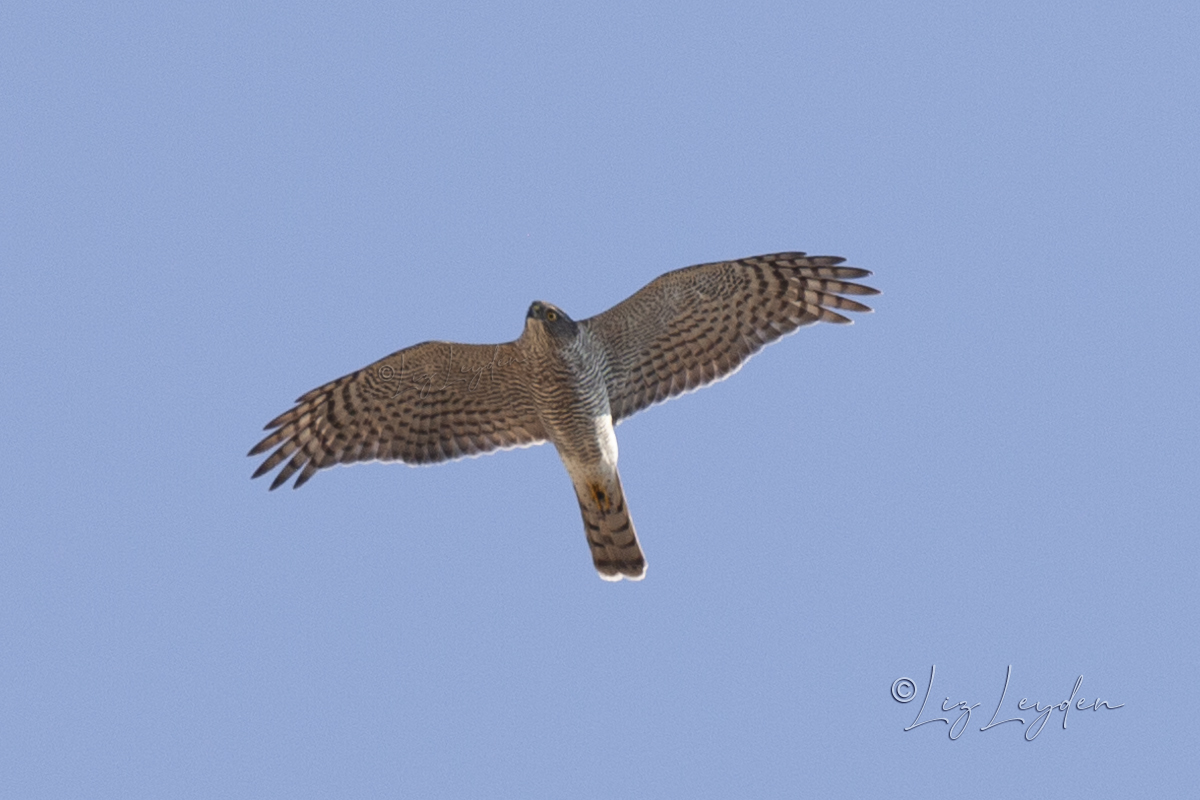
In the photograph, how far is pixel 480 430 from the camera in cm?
1434

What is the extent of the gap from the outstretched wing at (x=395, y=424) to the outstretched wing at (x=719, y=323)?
966 millimetres

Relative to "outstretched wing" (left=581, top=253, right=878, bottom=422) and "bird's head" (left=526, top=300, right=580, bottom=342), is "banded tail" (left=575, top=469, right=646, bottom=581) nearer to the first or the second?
"outstretched wing" (left=581, top=253, right=878, bottom=422)

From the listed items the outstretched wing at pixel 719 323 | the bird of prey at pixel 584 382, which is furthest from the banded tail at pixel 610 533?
the outstretched wing at pixel 719 323

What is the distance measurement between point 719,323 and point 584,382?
1.38 meters

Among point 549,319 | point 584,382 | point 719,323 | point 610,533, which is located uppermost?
point 719,323

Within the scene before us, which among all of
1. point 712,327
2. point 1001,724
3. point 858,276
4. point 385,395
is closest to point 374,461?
point 385,395

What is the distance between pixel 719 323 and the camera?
13977mm

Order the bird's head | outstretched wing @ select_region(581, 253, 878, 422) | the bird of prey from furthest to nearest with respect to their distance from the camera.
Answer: outstretched wing @ select_region(581, 253, 878, 422), the bird of prey, the bird's head

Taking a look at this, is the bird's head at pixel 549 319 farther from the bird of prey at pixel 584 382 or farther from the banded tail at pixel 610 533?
the banded tail at pixel 610 533

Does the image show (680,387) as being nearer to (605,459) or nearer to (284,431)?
(605,459)

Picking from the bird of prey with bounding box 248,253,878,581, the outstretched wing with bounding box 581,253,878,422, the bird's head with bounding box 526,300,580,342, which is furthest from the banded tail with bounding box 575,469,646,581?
the bird's head with bounding box 526,300,580,342

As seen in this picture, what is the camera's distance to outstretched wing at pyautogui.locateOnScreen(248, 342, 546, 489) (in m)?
14.2

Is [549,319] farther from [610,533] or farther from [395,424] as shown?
[610,533]

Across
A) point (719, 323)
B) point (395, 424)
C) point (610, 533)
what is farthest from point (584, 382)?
point (395, 424)
